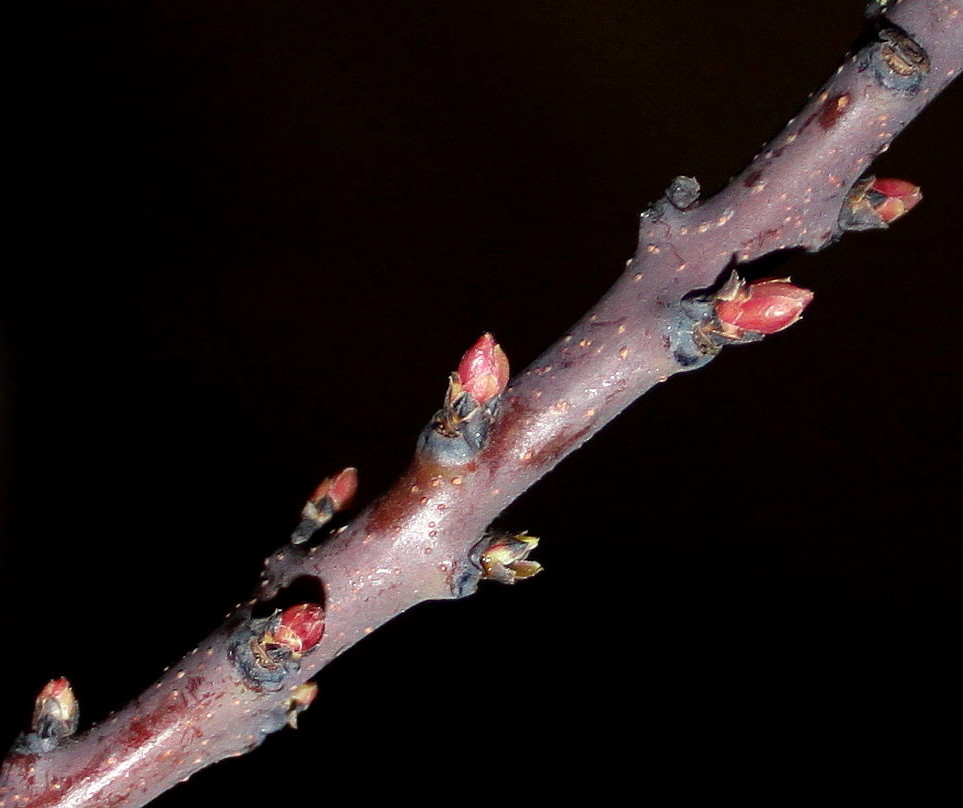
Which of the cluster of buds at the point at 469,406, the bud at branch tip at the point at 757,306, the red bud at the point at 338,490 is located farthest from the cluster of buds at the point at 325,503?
the bud at branch tip at the point at 757,306

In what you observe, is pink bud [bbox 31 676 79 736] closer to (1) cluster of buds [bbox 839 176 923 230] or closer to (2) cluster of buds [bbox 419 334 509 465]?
(2) cluster of buds [bbox 419 334 509 465]

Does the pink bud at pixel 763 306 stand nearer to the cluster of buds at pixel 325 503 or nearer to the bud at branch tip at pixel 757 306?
the bud at branch tip at pixel 757 306

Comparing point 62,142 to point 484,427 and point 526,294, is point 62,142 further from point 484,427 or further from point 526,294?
point 484,427

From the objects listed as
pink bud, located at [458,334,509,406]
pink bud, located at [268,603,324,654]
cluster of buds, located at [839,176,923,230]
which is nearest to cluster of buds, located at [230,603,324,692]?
pink bud, located at [268,603,324,654]

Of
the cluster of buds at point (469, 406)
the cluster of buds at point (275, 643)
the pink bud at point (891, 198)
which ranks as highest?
the cluster of buds at point (469, 406)

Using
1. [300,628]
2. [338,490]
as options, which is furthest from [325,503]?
[300,628]

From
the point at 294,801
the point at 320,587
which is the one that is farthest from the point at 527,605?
the point at 320,587

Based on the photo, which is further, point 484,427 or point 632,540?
point 632,540
